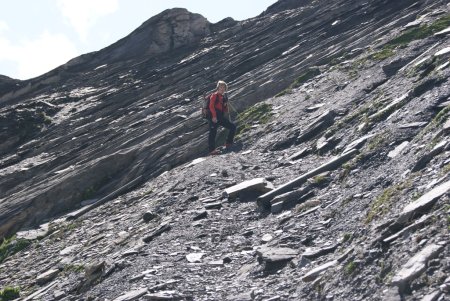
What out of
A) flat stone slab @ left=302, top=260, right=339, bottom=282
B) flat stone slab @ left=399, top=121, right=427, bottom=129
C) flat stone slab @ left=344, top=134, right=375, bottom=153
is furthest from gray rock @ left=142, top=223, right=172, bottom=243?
flat stone slab @ left=302, top=260, right=339, bottom=282

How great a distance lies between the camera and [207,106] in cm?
2638

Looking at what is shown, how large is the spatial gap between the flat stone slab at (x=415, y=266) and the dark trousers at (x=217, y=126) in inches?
662

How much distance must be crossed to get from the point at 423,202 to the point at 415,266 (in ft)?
6.18

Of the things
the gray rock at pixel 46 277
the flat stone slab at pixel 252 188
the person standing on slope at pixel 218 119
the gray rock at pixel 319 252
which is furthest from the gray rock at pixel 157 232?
the person standing on slope at pixel 218 119

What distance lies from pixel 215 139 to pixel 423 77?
9.28m

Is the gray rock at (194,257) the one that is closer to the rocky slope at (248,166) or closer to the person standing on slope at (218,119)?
the rocky slope at (248,166)

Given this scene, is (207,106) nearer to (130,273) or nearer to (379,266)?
(130,273)

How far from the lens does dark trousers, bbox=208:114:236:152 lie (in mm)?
26319

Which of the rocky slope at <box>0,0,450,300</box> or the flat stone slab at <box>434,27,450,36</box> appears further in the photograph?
the flat stone slab at <box>434,27,450,36</box>

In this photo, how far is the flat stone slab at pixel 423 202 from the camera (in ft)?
36.5

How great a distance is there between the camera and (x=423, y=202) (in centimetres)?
1124

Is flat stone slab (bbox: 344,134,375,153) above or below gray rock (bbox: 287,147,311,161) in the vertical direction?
above

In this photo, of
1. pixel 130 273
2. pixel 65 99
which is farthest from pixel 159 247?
pixel 65 99

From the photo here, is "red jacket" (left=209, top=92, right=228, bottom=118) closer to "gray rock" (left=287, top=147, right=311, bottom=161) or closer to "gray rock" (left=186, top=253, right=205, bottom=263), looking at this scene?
"gray rock" (left=287, top=147, right=311, bottom=161)
